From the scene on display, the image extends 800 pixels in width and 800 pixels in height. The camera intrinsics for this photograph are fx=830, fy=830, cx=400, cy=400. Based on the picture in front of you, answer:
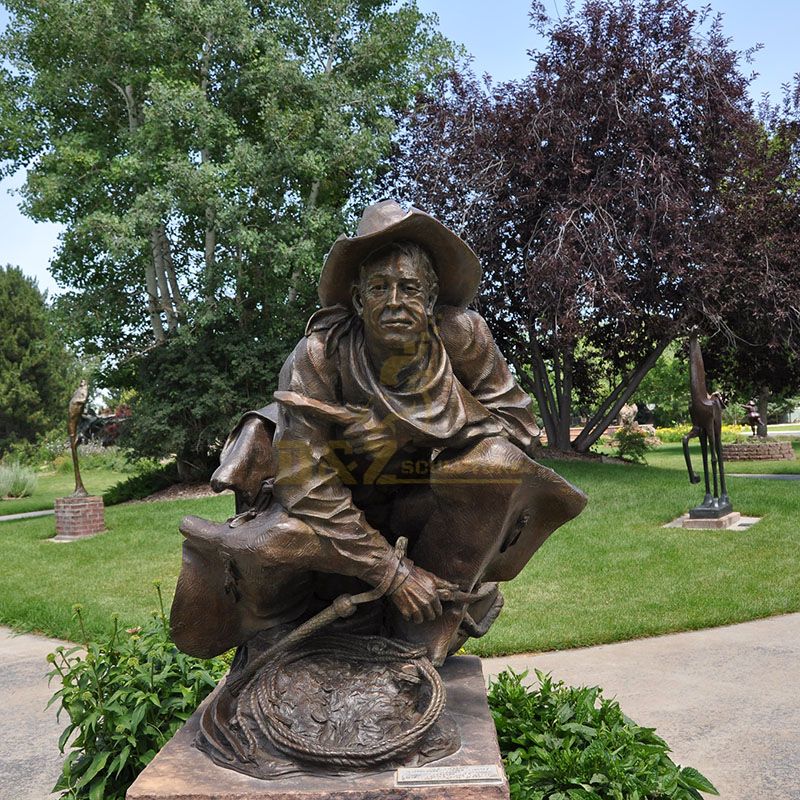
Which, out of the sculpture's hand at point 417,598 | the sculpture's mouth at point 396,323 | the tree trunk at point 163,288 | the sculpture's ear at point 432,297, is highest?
the tree trunk at point 163,288

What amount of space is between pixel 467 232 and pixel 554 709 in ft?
38.2

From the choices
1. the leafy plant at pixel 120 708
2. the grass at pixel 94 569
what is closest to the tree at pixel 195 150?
the grass at pixel 94 569

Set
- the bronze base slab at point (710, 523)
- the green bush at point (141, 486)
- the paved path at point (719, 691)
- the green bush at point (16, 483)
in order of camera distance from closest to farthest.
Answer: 1. the paved path at point (719, 691)
2. the bronze base slab at point (710, 523)
3. the green bush at point (141, 486)
4. the green bush at point (16, 483)

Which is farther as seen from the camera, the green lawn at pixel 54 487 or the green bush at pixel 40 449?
the green bush at pixel 40 449

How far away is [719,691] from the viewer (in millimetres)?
4320

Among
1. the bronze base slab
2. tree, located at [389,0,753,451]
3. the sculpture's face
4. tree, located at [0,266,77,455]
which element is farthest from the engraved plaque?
tree, located at [0,266,77,455]

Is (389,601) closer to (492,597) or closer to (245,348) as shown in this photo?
Answer: (492,597)

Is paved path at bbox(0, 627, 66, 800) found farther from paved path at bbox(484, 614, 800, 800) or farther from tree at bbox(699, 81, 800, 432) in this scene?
tree at bbox(699, 81, 800, 432)

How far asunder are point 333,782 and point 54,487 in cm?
2028

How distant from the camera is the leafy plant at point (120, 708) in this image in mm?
2945

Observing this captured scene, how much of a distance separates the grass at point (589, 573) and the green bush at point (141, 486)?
2738 millimetres

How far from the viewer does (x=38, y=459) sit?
27.2 meters

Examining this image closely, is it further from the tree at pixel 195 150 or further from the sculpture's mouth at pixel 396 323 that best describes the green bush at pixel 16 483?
the sculpture's mouth at pixel 396 323

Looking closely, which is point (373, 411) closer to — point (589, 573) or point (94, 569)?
point (589, 573)
